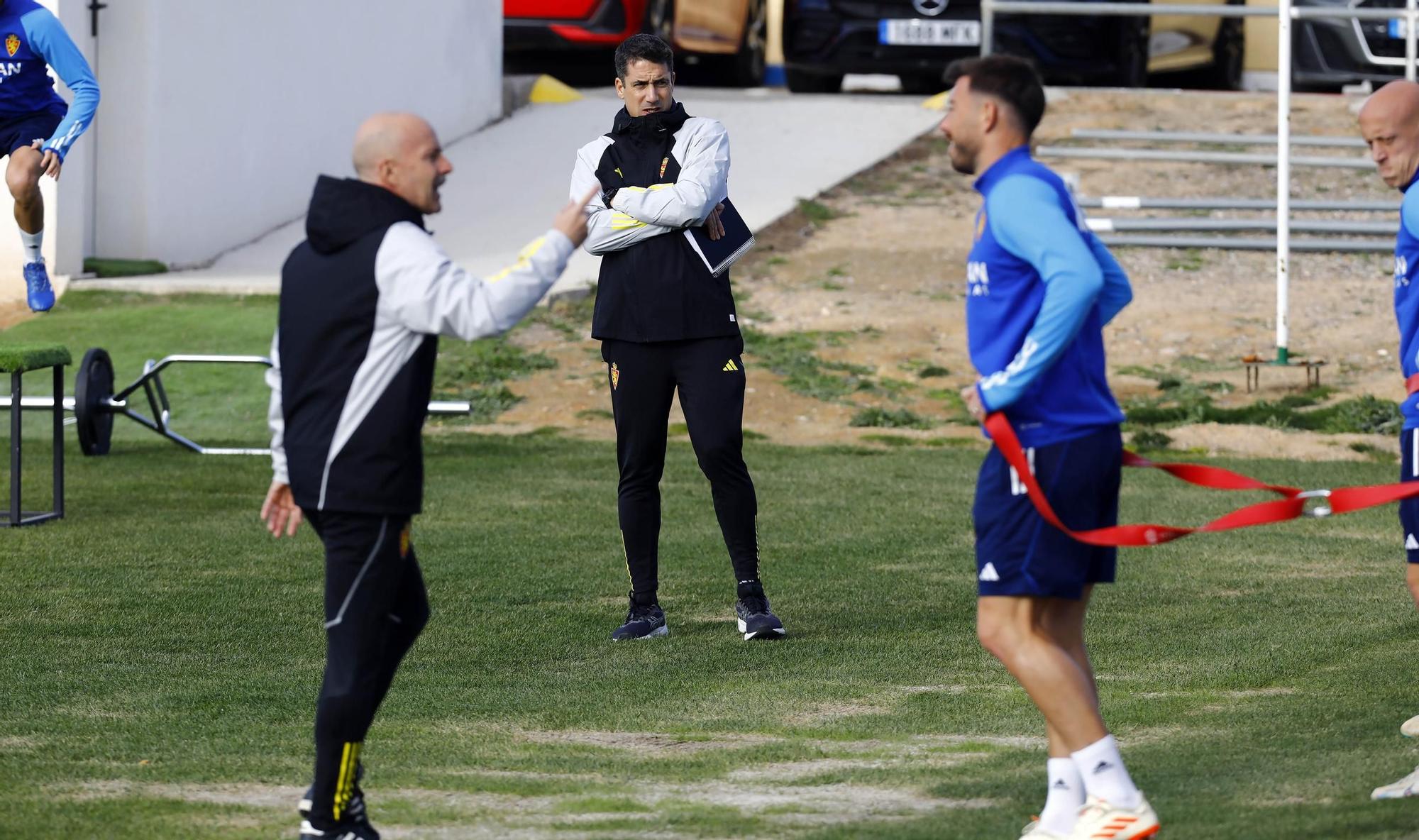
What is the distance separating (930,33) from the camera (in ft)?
60.9

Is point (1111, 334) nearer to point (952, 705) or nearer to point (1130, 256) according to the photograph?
point (1130, 256)

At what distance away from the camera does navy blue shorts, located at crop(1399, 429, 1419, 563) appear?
5043mm

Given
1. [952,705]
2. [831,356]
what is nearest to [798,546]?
[952,705]

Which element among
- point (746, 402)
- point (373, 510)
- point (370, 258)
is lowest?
point (746, 402)

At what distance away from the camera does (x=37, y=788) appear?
4883mm

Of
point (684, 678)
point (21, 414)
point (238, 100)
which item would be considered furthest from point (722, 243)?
point (238, 100)

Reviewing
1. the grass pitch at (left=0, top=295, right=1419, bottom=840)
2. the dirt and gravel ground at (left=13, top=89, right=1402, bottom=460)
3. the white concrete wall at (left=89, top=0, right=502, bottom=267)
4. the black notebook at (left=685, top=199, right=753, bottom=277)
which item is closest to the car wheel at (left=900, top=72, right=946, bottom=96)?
the dirt and gravel ground at (left=13, top=89, right=1402, bottom=460)

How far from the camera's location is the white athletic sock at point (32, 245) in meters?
9.84

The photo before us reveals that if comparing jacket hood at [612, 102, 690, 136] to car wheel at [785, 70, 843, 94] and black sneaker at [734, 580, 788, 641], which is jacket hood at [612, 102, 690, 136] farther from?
car wheel at [785, 70, 843, 94]

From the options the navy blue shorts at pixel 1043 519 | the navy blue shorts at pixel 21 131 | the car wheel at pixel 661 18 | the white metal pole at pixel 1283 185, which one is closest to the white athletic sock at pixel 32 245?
the navy blue shorts at pixel 21 131

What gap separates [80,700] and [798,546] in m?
3.77

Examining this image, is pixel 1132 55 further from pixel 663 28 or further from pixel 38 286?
pixel 38 286

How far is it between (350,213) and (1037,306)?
4.87 ft

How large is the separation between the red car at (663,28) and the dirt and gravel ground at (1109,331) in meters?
3.07
